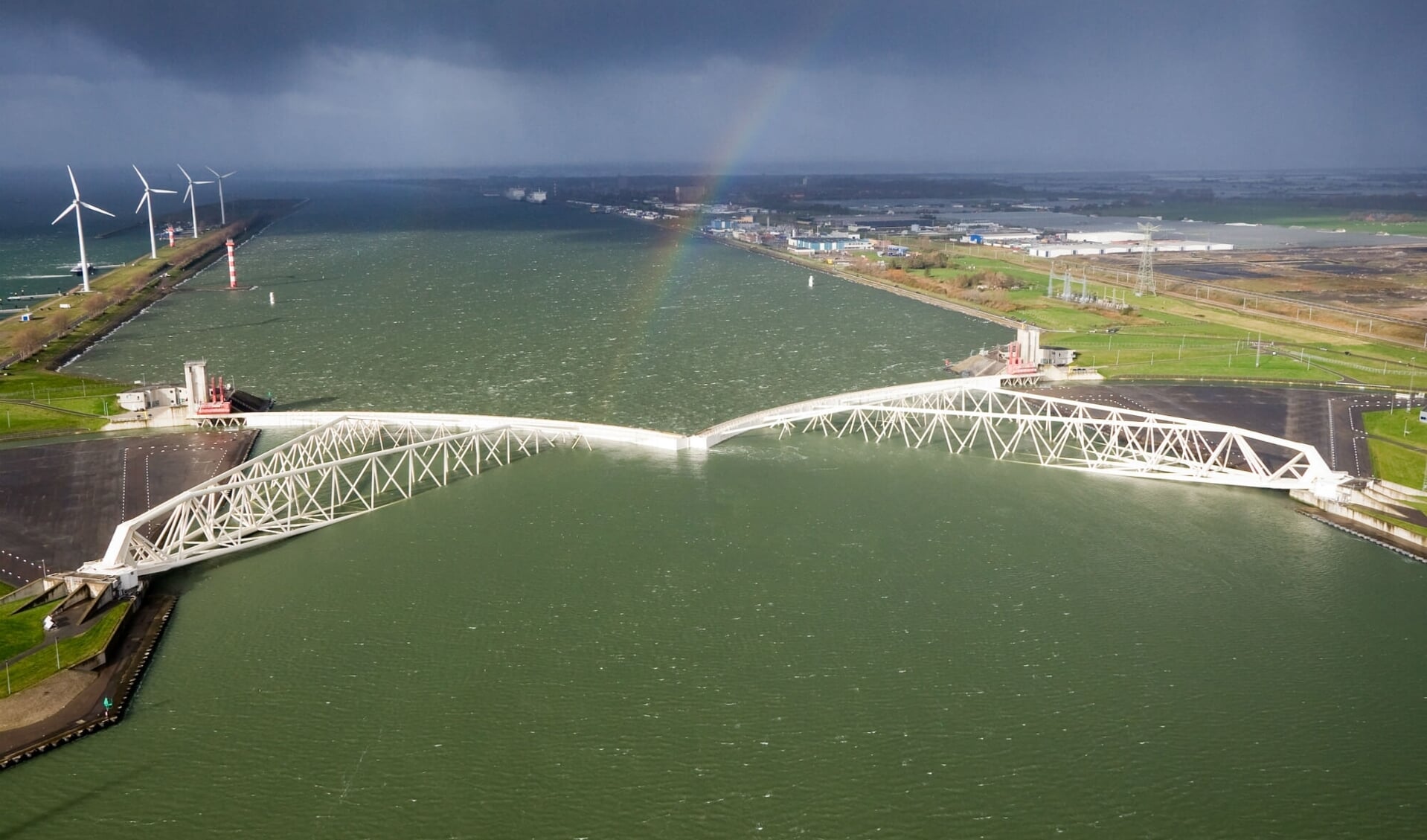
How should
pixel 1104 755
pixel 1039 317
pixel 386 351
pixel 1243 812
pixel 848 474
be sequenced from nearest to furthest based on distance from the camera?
pixel 1243 812 → pixel 1104 755 → pixel 848 474 → pixel 386 351 → pixel 1039 317

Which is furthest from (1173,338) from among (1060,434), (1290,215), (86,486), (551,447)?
(1290,215)

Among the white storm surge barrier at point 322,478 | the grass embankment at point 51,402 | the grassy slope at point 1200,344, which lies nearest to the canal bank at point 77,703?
the white storm surge barrier at point 322,478

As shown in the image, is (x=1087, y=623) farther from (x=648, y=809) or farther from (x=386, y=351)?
(x=386, y=351)

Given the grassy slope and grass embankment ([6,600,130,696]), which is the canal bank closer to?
grass embankment ([6,600,130,696])

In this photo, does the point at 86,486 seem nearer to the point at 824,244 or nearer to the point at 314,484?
the point at 314,484

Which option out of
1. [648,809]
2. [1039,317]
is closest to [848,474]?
[648,809]

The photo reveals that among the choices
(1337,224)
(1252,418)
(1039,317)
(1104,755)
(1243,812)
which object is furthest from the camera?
(1337,224)

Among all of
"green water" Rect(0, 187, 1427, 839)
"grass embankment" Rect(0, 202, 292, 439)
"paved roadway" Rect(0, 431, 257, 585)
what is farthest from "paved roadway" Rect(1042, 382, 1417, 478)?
"grass embankment" Rect(0, 202, 292, 439)
